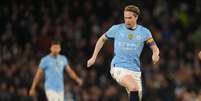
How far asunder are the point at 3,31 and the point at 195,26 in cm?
672

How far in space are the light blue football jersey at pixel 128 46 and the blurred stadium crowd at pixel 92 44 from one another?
754cm

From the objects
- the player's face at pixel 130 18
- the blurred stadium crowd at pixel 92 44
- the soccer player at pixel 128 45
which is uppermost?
the player's face at pixel 130 18

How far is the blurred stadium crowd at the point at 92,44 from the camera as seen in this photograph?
959 inches

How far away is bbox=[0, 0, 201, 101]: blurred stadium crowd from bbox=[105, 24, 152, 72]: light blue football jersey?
7544 mm

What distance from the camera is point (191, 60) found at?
2678 centimetres

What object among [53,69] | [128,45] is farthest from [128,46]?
[53,69]

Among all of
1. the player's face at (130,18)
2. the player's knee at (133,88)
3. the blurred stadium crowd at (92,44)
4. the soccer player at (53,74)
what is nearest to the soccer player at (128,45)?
the player's face at (130,18)

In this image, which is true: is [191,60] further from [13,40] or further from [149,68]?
[13,40]

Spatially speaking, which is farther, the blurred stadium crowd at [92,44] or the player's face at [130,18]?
the blurred stadium crowd at [92,44]

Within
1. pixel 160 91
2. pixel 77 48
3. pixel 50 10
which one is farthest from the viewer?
pixel 50 10

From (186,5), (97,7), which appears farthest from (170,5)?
(97,7)

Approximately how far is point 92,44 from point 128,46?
1116 cm

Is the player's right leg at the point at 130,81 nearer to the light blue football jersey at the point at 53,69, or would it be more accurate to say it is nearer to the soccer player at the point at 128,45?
the soccer player at the point at 128,45

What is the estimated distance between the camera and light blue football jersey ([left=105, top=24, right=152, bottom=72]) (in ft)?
51.6
